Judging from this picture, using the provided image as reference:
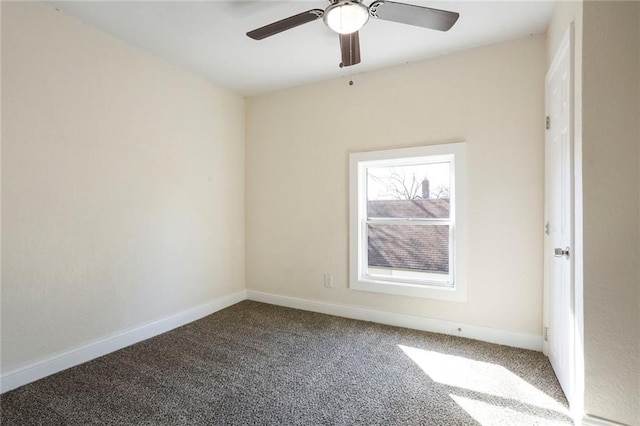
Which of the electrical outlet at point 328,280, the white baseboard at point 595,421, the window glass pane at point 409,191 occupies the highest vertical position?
the window glass pane at point 409,191

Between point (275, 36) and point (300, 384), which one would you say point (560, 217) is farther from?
point (275, 36)

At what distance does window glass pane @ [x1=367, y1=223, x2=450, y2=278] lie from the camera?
2.76 m

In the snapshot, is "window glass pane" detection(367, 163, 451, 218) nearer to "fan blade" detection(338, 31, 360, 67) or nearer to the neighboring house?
the neighboring house

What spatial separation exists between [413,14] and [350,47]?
421 millimetres

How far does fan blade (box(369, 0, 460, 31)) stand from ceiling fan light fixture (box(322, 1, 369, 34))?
0.07 meters

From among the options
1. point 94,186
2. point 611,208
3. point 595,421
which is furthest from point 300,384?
point 94,186

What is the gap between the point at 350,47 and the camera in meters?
1.91

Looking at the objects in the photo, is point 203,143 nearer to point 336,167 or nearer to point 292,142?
point 292,142

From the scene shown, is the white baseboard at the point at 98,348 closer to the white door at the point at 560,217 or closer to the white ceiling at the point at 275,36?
the white ceiling at the point at 275,36

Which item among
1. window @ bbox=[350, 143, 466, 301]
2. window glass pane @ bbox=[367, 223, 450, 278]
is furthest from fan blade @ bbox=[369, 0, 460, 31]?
window glass pane @ bbox=[367, 223, 450, 278]

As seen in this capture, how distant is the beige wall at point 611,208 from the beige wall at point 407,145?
37.7 inches

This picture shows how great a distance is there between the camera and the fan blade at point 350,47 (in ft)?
6.01

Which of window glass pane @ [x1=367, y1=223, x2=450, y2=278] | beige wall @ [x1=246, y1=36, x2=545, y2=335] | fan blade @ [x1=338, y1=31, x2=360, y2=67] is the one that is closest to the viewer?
fan blade @ [x1=338, y1=31, x2=360, y2=67]

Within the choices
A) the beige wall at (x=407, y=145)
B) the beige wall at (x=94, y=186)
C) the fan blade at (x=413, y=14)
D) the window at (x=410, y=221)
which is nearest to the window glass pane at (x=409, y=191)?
the window at (x=410, y=221)
